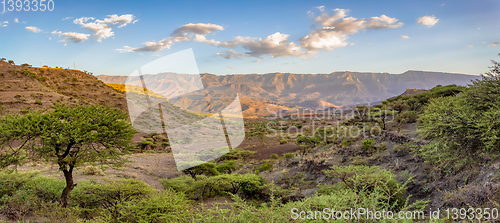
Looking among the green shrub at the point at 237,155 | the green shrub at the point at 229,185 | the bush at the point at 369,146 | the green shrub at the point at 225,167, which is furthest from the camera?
the green shrub at the point at 237,155

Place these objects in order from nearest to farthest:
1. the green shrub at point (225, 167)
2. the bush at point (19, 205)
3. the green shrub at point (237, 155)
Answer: the bush at point (19, 205) < the green shrub at point (225, 167) < the green shrub at point (237, 155)

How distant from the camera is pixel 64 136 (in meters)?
7.97

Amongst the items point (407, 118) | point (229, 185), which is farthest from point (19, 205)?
point (407, 118)

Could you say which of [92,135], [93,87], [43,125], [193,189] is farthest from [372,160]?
[93,87]

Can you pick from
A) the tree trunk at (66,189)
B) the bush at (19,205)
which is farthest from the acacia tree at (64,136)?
the bush at (19,205)

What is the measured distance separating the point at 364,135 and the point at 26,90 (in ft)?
175

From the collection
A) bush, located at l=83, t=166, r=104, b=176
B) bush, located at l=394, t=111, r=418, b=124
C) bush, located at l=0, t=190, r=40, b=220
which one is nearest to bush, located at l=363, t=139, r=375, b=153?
bush, located at l=394, t=111, r=418, b=124

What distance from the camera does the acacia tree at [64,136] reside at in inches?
299

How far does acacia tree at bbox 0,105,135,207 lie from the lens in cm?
760

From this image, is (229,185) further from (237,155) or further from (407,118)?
(407,118)

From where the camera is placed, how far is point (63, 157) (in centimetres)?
814

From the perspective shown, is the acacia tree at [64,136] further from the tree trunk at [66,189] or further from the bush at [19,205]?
the bush at [19,205]

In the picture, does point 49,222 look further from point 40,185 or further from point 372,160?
point 372,160

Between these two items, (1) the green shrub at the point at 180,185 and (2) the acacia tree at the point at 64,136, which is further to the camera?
(1) the green shrub at the point at 180,185
